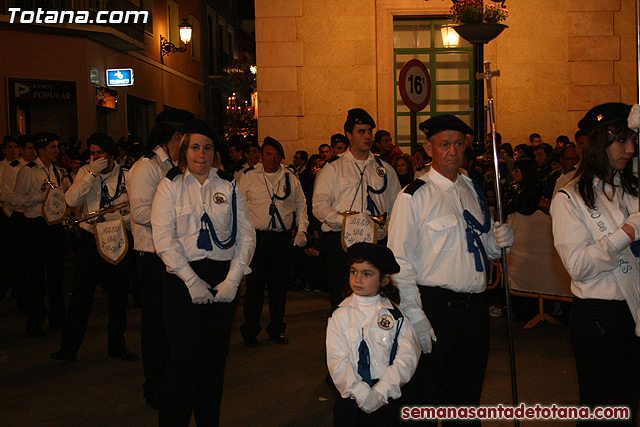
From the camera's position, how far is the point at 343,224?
22.6 feet

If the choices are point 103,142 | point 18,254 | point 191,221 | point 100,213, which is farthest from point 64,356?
point 191,221

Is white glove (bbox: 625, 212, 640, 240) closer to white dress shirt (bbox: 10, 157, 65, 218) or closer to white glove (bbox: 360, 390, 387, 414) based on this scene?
white glove (bbox: 360, 390, 387, 414)

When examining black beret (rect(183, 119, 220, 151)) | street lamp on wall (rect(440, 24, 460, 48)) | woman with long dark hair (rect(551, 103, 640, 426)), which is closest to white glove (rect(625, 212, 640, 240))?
woman with long dark hair (rect(551, 103, 640, 426))

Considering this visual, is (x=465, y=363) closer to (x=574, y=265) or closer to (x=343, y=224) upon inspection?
(x=574, y=265)

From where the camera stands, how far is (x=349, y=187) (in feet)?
23.6

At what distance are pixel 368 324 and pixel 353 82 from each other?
10227 millimetres

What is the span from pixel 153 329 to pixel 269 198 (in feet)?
9.66

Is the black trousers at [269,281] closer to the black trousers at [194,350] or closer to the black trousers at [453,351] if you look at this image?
the black trousers at [194,350]

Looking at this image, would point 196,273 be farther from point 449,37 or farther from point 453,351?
point 449,37

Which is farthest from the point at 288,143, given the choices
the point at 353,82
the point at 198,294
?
the point at 198,294

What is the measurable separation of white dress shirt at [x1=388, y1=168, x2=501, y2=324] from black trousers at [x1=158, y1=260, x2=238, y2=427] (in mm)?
1260

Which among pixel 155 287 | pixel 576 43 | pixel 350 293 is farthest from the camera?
pixel 576 43

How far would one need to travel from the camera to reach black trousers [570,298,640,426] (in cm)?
387

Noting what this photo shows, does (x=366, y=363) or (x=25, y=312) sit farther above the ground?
(x=366, y=363)
